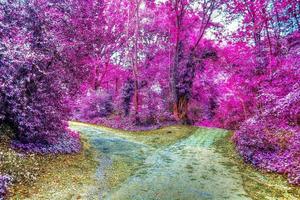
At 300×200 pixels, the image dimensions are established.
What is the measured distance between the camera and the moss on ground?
343 inches

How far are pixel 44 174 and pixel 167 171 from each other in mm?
3995

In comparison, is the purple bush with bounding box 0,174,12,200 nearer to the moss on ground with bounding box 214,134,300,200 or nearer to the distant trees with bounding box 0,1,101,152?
the distant trees with bounding box 0,1,101,152

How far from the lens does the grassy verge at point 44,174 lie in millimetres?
7410

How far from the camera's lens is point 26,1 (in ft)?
33.1

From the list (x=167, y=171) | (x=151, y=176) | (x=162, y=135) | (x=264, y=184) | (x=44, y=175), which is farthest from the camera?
(x=162, y=135)

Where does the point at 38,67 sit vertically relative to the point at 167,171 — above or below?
above

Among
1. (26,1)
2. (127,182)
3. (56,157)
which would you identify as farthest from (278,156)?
(26,1)

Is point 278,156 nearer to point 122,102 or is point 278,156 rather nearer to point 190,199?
point 190,199

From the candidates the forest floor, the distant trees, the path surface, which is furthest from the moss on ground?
the distant trees

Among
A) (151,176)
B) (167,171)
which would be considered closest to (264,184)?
(167,171)

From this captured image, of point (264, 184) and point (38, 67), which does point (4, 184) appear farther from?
point (264, 184)

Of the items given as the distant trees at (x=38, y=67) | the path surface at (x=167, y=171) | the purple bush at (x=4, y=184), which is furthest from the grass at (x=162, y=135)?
the purple bush at (x=4, y=184)

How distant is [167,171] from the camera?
34.6ft

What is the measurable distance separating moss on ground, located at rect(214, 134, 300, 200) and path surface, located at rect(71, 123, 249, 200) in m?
0.28
